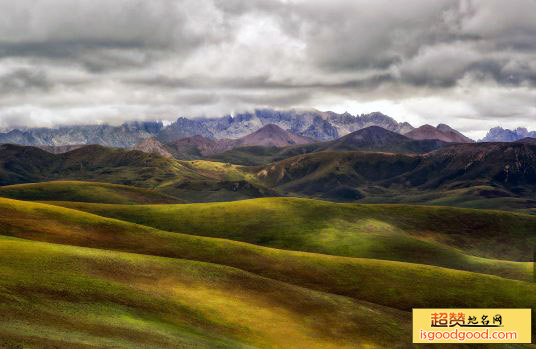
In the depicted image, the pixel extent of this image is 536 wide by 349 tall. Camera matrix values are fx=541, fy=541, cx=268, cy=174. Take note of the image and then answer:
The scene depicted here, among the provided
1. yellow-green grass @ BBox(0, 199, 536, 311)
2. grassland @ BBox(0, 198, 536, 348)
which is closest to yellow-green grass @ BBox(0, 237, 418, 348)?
grassland @ BBox(0, 198, 536, 348)

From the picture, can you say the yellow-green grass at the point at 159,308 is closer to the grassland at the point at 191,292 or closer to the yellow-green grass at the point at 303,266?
the grassland at the point at 191,292

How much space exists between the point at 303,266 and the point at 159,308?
5250cm

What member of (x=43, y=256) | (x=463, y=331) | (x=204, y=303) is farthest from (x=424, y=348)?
(x=43, y=256)

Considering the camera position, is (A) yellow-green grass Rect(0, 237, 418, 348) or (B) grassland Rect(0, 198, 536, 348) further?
(B) grassland Rect(0, 198, 536, 348)

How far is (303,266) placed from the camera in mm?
111250

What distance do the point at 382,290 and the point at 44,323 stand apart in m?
69.6

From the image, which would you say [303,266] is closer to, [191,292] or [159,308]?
[191,292]

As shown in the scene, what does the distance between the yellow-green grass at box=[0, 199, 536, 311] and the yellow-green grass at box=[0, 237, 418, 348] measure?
14022mm

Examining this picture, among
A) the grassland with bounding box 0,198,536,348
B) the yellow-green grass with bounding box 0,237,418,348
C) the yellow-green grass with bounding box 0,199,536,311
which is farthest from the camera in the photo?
the yellow-green grass with bounding box 0,199,536,311

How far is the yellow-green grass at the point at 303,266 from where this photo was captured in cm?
10119

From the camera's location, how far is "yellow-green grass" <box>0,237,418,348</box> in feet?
160

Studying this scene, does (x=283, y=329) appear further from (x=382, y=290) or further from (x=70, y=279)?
(x=382, y=290)

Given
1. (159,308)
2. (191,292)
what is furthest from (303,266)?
(159,308)

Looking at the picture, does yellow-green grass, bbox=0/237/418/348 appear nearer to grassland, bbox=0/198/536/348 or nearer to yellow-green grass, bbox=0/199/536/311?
grassland, bbox=0/198/536/348
